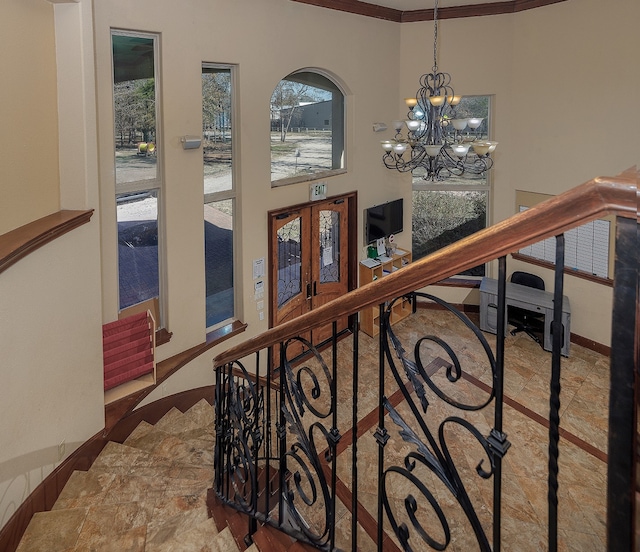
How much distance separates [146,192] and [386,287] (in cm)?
392

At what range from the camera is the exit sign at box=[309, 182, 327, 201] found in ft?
20.9

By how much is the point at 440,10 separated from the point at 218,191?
166 inches

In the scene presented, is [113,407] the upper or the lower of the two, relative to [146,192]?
lower

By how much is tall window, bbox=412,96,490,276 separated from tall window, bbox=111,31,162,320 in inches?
171

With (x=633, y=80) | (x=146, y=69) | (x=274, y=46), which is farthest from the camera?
(x=633, y=80)

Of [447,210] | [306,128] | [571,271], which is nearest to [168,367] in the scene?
[306,128]

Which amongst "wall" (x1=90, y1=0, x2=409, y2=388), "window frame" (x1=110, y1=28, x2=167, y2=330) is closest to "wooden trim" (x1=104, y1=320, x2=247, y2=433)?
"wall" (x1=90, y1=0, x2=409, y2=388)

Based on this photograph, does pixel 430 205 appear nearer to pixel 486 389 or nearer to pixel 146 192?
pixel 486 389

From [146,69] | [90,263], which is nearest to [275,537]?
[90,263]

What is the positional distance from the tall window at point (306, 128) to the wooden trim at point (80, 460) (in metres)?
2.53

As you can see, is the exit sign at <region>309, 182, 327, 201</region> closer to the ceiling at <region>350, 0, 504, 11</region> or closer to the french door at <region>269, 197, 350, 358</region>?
the french door at <region>269, 197, 350, 358</region>

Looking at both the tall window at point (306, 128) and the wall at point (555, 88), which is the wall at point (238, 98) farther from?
the wall at point (555, 88)

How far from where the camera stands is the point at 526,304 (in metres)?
6.75

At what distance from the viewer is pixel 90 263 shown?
136 inches
